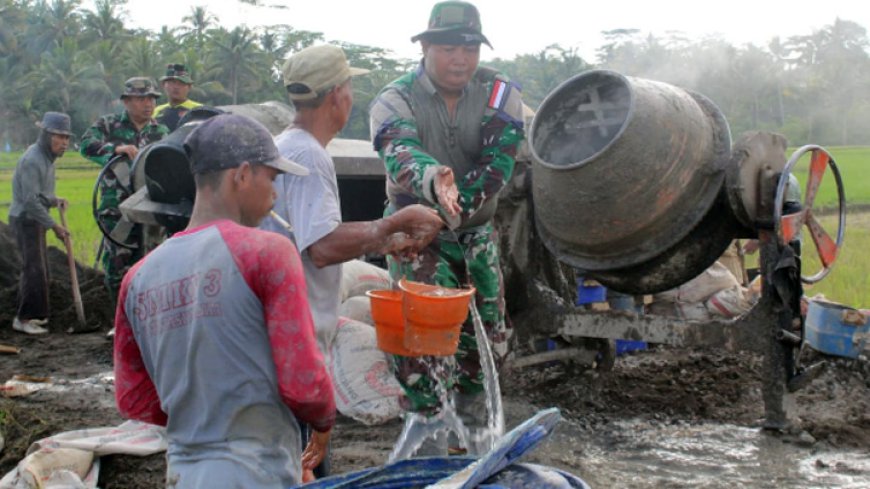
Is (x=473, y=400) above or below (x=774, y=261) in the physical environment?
below

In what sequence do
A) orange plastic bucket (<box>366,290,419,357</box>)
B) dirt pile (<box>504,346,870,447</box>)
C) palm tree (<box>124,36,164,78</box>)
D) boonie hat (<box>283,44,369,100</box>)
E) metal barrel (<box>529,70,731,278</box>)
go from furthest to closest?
palm tree (<box>124,36,164,78</box>), dirt pile (<box>504,346,870,447</box>), metal barrel (<box>529,70,731,278</box>), orange plastic bucket (<box>366,290,419,357</box>), boonie hat (<box>283,44,369,100</box>)

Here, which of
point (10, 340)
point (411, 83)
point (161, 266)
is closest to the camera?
point (161, 266)

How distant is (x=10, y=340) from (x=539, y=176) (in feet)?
18.2

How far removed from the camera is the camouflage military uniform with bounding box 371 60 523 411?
4.03 meters

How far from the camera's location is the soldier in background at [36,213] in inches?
323

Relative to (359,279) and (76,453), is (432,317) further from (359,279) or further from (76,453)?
(359,279)

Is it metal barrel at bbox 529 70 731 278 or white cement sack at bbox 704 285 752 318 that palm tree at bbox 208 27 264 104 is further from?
metal barrel at bbox 529 70 731 278

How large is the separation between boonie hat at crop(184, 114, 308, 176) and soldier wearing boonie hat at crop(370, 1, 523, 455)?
1.63m

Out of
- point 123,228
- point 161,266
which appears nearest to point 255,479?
point 161,266

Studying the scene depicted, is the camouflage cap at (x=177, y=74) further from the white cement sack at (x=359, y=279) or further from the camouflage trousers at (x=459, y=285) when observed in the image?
the camouflage trousers at (x=459, y=285)

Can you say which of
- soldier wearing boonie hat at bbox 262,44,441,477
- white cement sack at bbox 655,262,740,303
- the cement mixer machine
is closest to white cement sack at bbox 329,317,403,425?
the cement mixer machine

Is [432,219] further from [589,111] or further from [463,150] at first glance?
[589,111]

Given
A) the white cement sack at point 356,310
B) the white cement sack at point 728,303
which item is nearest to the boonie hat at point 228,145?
the white cement sack at point 356,310

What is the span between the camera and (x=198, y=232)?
7.13 ft
